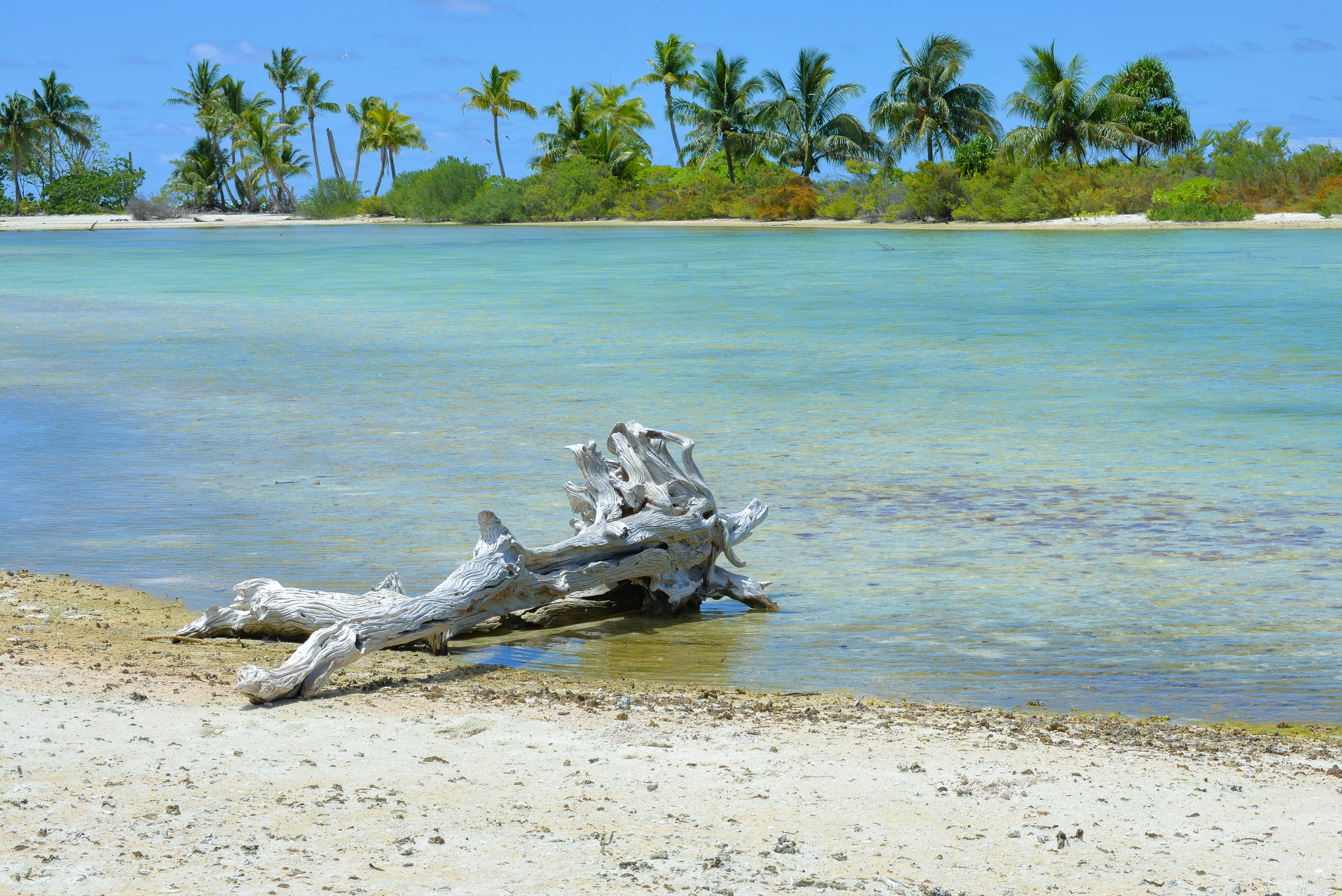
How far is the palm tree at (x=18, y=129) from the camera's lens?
297 ft

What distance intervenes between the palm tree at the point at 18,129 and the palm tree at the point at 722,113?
145 ft

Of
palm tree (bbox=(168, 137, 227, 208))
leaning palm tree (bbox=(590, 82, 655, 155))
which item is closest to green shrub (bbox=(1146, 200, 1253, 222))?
leaning palm tree (bbox=(590, 82, 655, 155))

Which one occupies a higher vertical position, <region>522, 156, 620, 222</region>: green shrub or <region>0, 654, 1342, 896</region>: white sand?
<region>522, 156, 620, 222</region>: green shrub

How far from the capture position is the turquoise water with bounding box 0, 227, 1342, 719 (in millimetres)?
6500

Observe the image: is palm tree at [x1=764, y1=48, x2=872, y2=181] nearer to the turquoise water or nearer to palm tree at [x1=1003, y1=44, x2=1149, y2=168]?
palm tree at [x1=1003, y1=44, x2=1149, y2=168]

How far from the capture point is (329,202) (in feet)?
335

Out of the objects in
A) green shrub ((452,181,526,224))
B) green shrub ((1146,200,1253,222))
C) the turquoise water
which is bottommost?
the turquoise water

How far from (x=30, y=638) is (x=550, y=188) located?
79.5 metres

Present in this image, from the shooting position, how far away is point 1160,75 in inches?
2512

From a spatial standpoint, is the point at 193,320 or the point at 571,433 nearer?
the point at 571,433

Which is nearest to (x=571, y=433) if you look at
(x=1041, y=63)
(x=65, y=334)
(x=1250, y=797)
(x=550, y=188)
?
(x=1250, y=797)

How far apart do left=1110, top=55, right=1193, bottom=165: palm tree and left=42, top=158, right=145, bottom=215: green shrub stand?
228 feet

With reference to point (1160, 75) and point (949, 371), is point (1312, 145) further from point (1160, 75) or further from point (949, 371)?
point (949, 371)

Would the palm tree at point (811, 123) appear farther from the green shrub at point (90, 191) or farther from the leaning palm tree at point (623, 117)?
the green shrub at point (90, 191)
